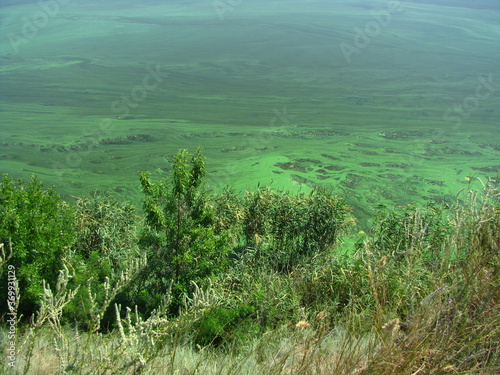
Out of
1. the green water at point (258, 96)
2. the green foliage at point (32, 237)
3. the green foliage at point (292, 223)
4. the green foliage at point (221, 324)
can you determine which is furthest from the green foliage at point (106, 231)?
the green water at point (258, 96)

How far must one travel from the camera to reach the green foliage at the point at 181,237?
11.9 ft

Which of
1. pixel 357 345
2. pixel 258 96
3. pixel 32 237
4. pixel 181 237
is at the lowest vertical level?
pixel 181 237

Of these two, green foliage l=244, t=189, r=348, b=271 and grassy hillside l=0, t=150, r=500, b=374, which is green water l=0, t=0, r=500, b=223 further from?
grassy hillside l=0, t=150, r=500, b=374

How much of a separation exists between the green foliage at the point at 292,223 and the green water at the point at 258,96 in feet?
5.88

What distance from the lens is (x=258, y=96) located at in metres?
13.9

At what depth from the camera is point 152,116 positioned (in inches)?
464

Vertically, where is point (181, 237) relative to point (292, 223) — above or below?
above

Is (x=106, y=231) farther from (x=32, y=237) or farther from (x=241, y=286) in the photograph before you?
(x=241, y=286)

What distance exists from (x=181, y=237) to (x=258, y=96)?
35.3ft

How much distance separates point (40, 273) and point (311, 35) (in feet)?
64.8

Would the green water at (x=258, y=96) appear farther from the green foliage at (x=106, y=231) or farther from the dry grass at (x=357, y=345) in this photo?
the dry grass at (x=357, y=345)

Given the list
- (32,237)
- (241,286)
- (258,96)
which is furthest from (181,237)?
(258,96)

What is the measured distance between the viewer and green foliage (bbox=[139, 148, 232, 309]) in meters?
3.63

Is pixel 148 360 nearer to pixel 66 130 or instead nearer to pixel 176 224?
pixel 176 224
